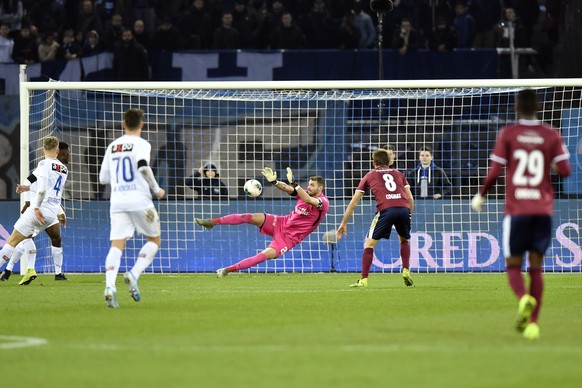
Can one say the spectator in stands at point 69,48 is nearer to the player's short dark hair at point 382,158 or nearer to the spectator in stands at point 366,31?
the spectator in stands at point 366,31

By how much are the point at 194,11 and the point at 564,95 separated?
879cm

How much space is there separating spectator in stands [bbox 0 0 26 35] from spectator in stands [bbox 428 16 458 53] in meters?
10.1

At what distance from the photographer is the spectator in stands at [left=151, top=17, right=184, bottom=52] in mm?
25719

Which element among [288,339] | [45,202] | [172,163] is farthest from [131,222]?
[172,163]

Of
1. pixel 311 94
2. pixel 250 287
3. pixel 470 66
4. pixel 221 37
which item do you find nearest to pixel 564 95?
pixel 470 66

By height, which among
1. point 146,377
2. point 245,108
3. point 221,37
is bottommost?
point 146,377

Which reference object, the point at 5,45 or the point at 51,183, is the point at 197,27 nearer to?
the point at 5,45

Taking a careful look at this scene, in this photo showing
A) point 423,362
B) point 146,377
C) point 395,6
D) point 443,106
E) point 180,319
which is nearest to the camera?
point 146,377

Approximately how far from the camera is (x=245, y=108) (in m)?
22.7

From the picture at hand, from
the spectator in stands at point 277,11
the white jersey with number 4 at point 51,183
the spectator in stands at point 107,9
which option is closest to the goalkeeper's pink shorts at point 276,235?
the white jersey with number 4 at point 51,183

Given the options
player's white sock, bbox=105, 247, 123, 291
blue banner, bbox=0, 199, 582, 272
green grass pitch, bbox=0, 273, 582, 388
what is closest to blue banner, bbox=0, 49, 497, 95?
blue banner, bbox=0, 199, 582, 272

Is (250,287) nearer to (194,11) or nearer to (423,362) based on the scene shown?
(423,362)

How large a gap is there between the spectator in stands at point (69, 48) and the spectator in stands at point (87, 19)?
0.75 metres

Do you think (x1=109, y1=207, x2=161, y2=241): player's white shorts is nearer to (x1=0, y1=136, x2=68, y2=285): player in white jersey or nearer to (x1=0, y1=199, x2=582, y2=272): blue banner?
(x1=0, y1=136, x2=68, y2=285): player in white jersey
